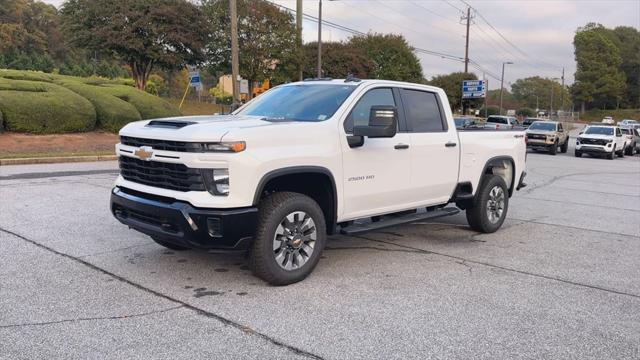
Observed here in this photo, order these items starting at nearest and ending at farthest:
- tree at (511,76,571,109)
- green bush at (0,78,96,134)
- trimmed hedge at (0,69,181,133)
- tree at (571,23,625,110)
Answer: green bush at (0,78,96,134) < trimmed hedge at (0,69,181,133) < tree at (571,23,625,110) < tree at (511,76,571,109)

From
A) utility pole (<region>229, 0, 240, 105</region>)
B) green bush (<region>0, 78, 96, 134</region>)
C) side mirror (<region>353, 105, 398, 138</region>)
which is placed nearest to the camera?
side mirror (<region>353, 105, 398, 138</region>)

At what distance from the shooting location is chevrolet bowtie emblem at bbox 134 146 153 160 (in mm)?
4961

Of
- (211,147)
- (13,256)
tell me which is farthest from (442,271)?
(13,256)

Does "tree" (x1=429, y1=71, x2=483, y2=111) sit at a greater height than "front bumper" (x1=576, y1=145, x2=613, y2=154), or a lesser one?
greater

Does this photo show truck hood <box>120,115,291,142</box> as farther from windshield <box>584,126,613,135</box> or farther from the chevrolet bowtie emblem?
windshield <box>584,126,613,135</box>

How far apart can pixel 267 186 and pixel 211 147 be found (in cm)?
77

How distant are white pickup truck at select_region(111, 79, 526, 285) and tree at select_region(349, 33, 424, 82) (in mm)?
55027

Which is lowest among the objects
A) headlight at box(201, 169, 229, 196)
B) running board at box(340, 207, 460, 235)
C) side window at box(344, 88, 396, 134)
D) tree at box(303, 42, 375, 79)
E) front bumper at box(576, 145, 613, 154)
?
front bumper at box(576, 145, 613, 154)

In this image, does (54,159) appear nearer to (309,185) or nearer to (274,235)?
(309,185)

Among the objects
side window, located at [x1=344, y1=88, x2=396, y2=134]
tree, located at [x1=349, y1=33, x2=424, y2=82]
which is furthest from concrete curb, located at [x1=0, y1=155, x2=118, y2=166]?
tree, located at [x1=349, y1=33, x2=424, y2=82]

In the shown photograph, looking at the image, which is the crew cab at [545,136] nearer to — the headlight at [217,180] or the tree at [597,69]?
the headlight at [217,180]

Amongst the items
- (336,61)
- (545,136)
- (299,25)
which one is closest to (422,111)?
(545,136)

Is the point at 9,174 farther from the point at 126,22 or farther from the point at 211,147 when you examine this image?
the point at 126,22

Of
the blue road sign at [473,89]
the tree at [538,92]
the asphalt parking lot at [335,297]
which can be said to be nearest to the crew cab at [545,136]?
the asphalt parking lot at [335,297]
